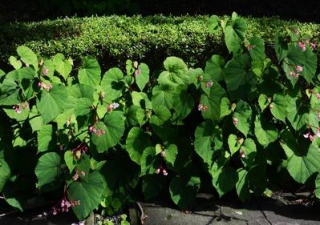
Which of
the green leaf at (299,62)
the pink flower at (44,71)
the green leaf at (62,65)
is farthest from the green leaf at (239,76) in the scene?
the pink flower at (44,71)

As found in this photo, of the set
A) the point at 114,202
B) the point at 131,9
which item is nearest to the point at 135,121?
the point at 114,202

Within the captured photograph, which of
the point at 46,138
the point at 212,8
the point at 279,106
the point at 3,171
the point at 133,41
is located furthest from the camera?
the point at 212,8

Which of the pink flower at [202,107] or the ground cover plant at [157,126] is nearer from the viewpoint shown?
the ground cover plant at [157,126]

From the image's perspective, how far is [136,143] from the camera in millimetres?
3811

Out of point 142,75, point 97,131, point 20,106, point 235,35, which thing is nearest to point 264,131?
point 235,35

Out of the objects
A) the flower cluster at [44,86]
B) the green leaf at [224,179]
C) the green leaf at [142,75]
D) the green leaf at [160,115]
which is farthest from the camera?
the green leaf at [224,179]

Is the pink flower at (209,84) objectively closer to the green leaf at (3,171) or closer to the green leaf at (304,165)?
the green leaf at (304,165)

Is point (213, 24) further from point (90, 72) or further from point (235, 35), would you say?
point (90, 72)

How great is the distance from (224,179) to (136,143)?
0.71 m

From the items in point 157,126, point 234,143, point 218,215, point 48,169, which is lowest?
point 218,215

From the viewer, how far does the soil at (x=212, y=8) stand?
7.78m

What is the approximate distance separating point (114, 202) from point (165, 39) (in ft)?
4.26

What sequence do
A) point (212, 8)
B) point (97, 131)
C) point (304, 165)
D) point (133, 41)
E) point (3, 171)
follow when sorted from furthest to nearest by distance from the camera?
1. point (212, 8)
2. point (133, 41)
3. point (304, 165)
4. point (3, 171)
5. point (97, 131)

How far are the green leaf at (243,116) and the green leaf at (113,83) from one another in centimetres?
82
